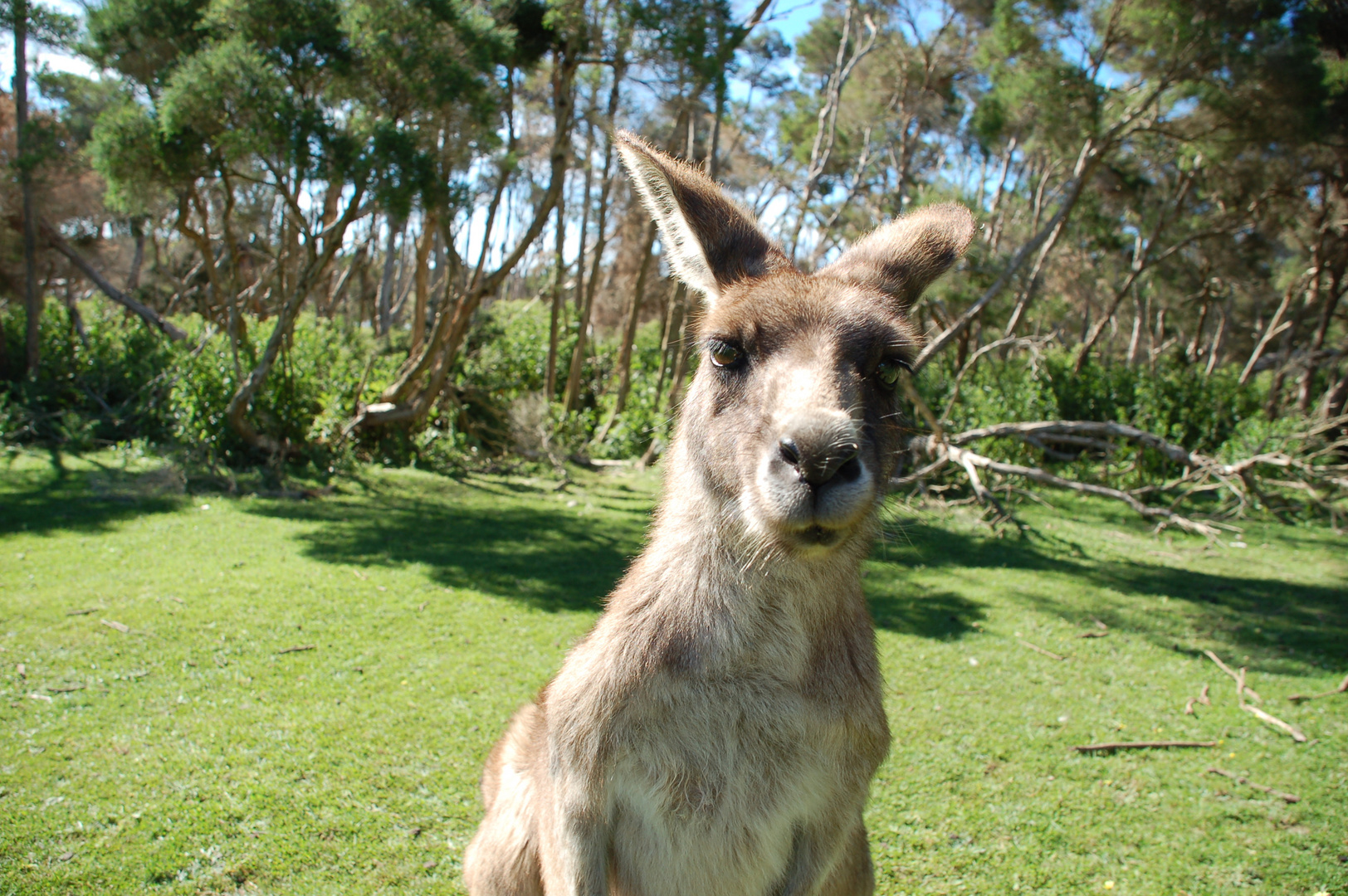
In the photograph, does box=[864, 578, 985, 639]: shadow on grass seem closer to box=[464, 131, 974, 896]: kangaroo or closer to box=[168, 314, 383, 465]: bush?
box=[464, 131, 974, 896]: kangaroo

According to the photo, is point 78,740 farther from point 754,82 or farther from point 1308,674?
point 754,82

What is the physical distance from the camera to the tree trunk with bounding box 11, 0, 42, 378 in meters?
11.5

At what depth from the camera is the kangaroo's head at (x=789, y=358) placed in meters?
1.96

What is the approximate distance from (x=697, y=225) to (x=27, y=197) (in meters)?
14.4

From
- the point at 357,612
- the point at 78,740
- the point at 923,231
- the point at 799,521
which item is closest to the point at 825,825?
the point at 799,521

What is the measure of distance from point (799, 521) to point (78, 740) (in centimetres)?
429

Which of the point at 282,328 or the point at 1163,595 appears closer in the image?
the point at 1163,595

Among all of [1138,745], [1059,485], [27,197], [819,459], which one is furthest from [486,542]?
[27,197]

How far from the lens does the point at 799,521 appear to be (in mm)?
1955

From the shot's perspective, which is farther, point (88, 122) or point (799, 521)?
point (88, 122)

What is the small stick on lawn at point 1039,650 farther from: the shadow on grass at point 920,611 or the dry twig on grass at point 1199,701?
the dry twig on grass at point 1199,701

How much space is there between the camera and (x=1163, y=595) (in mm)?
8477

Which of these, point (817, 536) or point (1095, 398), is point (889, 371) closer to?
point (817, 536)

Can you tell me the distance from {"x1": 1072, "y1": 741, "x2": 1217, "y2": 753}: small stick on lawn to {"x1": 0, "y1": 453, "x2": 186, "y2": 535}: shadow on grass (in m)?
8.83
